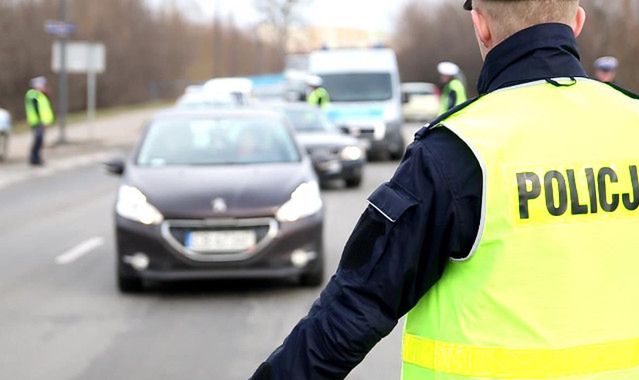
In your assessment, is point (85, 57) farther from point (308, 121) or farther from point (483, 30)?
point (483, 30)

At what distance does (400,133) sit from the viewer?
1102 inches

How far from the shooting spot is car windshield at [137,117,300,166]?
10.8m

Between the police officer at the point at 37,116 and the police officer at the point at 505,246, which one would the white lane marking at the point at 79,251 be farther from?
the police officer at the point at 37,116

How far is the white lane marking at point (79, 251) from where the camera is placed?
39.6 feet

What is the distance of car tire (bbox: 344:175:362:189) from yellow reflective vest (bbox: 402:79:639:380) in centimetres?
1814

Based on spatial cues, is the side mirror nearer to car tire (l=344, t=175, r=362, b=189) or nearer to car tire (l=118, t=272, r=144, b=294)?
car tire (l=118, t=272, r=144, b=294)

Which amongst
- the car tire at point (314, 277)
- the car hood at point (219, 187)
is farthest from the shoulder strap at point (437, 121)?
the car tire at point (314, 277)

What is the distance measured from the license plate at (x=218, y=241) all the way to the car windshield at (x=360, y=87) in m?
18.8

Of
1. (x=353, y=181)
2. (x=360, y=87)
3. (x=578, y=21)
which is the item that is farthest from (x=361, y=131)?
(x=578, y=21)

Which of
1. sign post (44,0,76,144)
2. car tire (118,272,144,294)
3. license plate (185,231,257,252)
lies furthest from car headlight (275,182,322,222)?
sign post (44,0,76,144)

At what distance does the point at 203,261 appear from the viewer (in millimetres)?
9641

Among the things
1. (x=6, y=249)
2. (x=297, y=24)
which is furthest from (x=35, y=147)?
(x=297, y=24)

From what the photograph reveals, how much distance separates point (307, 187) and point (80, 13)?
56163mm

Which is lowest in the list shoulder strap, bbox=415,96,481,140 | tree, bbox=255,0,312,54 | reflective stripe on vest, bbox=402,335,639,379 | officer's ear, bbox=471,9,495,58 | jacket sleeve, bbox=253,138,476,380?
tree, bbox=255,0,312,54
